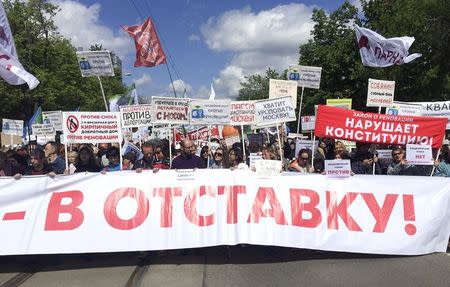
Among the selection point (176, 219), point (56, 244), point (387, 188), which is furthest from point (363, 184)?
point (56, 244)

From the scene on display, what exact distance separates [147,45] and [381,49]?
642cm

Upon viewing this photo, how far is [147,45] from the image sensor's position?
13.6 metres

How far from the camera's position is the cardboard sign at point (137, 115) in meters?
13.0

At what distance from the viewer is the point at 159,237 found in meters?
7.14

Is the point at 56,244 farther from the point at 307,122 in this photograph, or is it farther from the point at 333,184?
the point at 307,122

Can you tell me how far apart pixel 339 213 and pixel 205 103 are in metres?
5.55

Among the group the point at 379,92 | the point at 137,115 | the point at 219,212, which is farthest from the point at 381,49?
the point at 219,212

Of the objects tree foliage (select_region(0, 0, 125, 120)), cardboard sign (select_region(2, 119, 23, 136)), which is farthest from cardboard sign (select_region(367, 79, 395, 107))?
tree foliage (select_region(0, 0, 125, 120))

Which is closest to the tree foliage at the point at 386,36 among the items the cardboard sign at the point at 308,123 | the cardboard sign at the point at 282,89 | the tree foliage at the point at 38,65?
the cardboard sign at the point at 308,123

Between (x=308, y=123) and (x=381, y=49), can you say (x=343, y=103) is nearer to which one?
(x=381, y=49)

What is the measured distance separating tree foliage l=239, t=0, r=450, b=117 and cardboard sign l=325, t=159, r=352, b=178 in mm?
14954

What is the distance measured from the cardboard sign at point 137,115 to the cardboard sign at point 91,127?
335 cm

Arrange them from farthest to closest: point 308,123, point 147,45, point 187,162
→ 1. point 308,123
2. point 147,45
3. point 187,162

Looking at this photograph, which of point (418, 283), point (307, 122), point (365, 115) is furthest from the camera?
point (307, 122)
